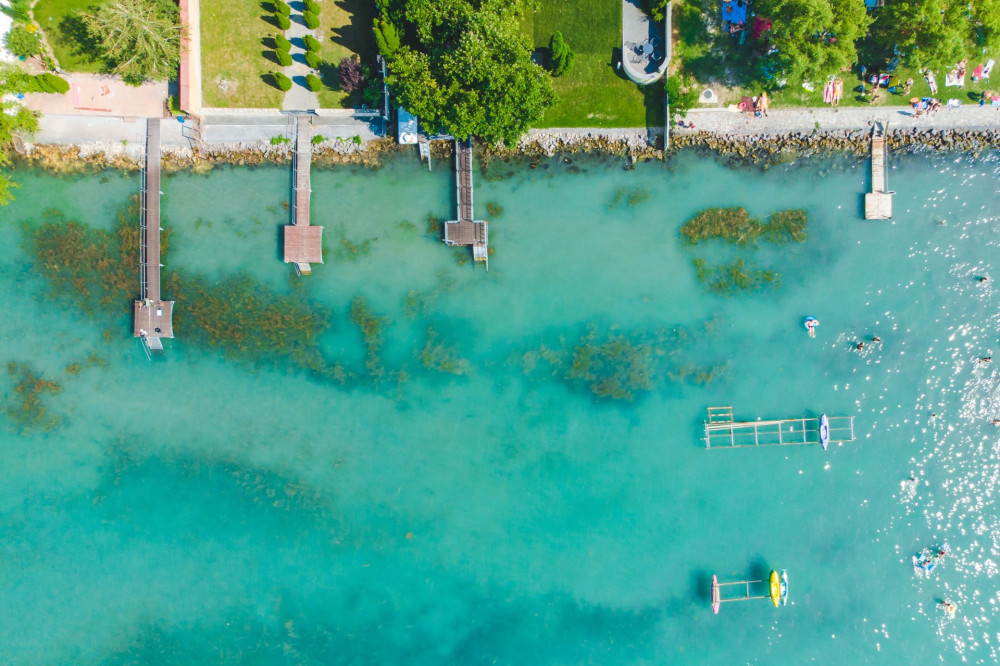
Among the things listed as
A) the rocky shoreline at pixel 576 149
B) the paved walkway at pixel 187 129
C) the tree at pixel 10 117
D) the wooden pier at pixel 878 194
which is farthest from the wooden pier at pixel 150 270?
the wooden pier at pixel 878 194

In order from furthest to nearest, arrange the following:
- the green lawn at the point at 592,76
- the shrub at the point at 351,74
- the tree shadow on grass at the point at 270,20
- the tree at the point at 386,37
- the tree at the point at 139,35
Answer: the green lawn at the point at 592,76, the tree shadow on grass at the point at 270,20, the shrub at the point at 351,74, the tree at the point at 386,37, the tree at the point at 139,35

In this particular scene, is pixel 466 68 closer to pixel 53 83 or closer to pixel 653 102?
pixel 653 102

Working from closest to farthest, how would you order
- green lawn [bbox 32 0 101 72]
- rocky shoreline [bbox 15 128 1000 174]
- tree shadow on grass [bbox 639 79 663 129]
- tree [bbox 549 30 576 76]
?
tree [bbox 549 30 576 76] < green lawn [bbox 32 0 101 72] < rocky shoreline [bbox 15 128 1000 174] < tree shadow on grass [bbox 639 79 663 129]

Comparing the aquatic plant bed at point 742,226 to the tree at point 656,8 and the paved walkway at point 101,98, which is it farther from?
the paved walkway at point 101,98

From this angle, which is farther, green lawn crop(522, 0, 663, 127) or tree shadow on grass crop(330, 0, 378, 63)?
green lawn crop(522, 0, 663, 127)

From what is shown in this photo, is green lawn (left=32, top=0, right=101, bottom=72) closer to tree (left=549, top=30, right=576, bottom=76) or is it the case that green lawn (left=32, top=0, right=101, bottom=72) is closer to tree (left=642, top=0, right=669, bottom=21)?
tree (left=549, top=30, right=576, bottom=76)

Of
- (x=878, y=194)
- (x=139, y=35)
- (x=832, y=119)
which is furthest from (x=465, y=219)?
(x=878, y=194)

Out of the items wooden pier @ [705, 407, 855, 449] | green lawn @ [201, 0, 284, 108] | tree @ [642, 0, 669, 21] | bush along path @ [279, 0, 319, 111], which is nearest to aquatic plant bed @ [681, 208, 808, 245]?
wooden pier @ [705, 407, 855, 449]
